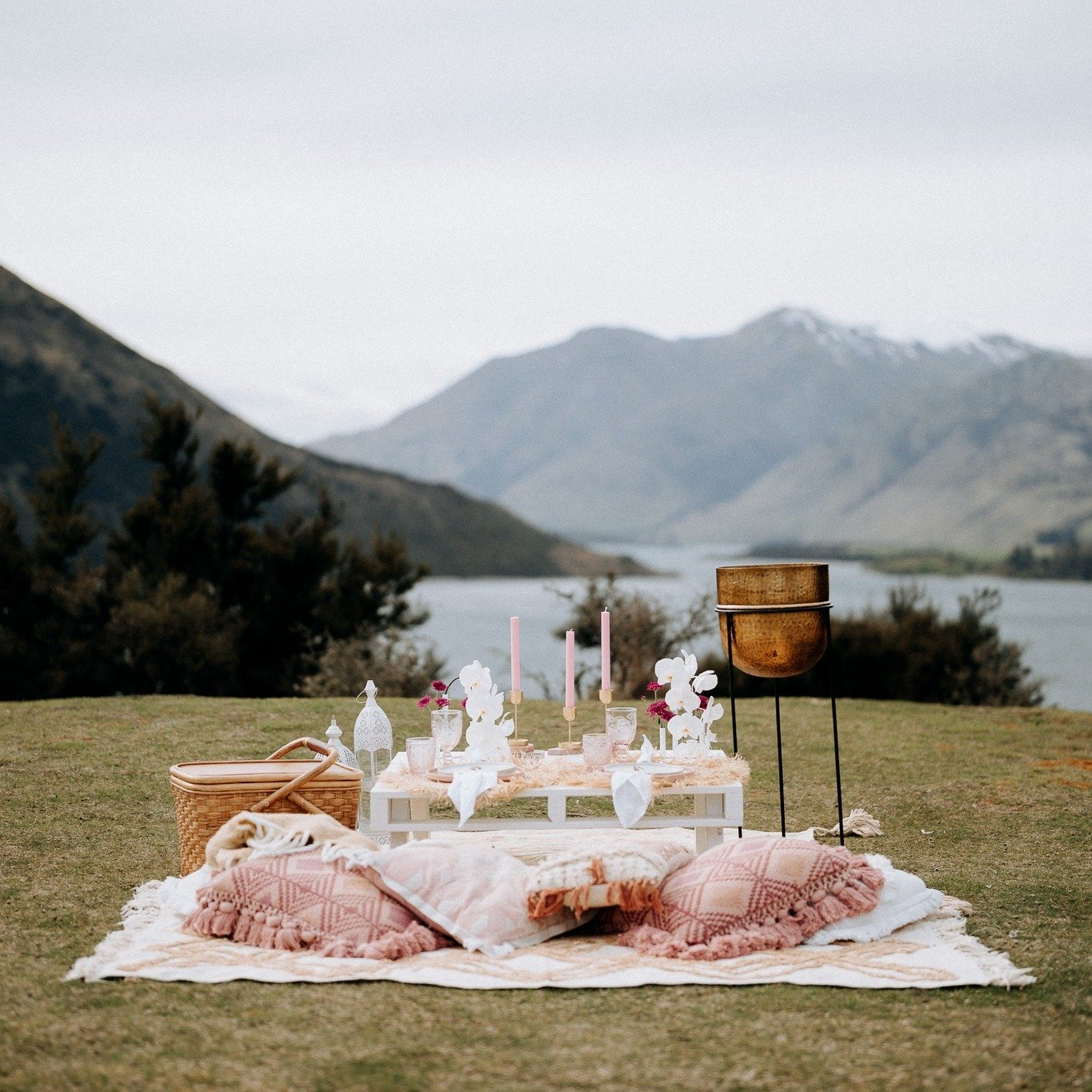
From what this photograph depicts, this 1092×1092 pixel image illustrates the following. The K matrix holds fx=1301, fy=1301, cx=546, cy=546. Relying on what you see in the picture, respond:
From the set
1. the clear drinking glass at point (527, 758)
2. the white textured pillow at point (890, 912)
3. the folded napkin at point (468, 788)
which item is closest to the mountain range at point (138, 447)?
the clear drinking glass at point (527, 758)

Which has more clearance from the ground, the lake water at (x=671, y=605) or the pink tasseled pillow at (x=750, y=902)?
the lake water at (x=671, y=605)

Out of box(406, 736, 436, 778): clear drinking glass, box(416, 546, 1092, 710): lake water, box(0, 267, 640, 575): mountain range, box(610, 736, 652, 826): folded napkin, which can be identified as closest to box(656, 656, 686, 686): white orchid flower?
box(610, 736, 652, 826): folded napkin

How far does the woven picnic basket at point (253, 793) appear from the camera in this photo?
399cm

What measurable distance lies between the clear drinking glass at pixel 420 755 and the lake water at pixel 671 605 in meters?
5.24

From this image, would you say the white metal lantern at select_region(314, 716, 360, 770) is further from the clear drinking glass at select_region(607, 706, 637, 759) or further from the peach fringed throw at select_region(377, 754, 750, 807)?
the clear drinking glass at select_region(607, 706, 637, 759)

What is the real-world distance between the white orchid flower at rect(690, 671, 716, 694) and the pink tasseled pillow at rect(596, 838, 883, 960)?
0.80 metres

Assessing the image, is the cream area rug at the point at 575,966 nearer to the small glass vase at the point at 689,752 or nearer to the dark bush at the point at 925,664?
the small glass vase at the point at 689,752

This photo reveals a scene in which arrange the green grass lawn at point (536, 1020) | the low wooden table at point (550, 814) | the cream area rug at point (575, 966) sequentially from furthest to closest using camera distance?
the low wooden table at point (550, 814)
the cream area rug at point (575, 966)
the green grass lawn at point (536, 1020)

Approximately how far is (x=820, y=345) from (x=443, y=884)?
237 ft

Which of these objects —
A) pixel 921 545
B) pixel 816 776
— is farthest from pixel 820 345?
pixel 816 776

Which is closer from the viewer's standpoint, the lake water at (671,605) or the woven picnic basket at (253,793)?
the woven picnic basket at (253,793)

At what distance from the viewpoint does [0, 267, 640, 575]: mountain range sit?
25734 mm

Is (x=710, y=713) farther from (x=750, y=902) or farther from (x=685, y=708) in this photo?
(x=750, y=902)

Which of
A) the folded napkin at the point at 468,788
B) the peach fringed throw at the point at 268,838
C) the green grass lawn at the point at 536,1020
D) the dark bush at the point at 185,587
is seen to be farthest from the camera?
the dark bush at the point at 185,587
